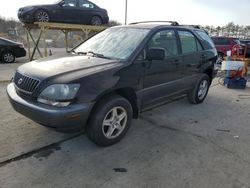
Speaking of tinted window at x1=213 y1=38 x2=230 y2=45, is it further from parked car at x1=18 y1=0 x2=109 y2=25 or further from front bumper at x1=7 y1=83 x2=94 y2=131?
front bumper at x1=7 y1=83 x2=94 y2=131

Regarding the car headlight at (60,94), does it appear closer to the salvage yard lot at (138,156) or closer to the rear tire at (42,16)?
the salvage yard lot at (138,156)

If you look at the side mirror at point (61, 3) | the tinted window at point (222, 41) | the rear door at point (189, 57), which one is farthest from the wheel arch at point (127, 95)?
the tinted window at point (222, 41)

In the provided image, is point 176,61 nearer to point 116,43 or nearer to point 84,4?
point 116,43

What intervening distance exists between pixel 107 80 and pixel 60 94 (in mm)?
646

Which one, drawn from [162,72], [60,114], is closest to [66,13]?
[162,72]

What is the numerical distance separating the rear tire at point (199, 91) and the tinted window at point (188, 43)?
28.4 inches

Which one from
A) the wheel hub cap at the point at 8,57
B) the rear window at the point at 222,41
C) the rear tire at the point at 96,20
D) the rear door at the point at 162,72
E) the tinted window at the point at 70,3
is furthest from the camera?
the rear window at the point at 222,41

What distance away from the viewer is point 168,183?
284cm

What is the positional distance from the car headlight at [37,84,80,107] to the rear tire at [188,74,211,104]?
3336 mm

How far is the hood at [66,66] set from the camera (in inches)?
127

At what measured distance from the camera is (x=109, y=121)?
355cm

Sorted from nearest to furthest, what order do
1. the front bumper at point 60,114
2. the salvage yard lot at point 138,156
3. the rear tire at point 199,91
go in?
the salvage yard lot at point 138,156 < the front bumper at point 60,114 < the rear tire at point 199,91

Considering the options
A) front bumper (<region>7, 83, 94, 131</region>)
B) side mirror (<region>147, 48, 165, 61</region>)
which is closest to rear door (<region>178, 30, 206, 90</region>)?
side mirror (<region>147, 48, 165, 61</region>)

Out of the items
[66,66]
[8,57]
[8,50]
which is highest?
[66,66]
